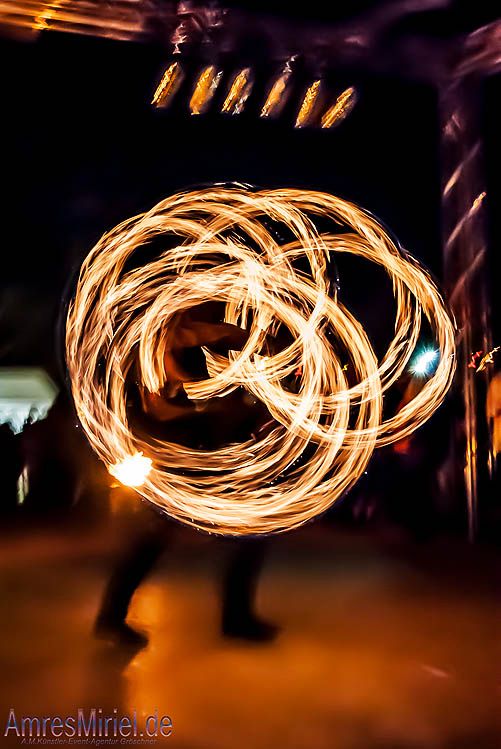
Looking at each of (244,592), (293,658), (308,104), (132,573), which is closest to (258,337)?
(308,104)

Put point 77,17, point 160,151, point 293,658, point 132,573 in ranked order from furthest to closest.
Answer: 1. point 160,151
2. point 77,17
3. point 132,573
4. point 293,658

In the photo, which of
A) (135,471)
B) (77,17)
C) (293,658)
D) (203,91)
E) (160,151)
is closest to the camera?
(293,658)

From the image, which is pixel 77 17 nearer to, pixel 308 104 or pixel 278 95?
pixel 278 95

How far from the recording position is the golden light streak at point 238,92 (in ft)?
13.8

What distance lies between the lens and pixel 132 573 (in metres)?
2.60

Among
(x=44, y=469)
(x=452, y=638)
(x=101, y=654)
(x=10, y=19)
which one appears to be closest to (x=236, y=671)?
(x=101, y=654)

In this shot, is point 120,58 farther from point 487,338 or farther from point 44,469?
point 44,469

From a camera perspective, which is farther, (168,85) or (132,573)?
(168,85)

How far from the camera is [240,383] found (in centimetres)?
391

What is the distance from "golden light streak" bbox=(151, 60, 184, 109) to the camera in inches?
160

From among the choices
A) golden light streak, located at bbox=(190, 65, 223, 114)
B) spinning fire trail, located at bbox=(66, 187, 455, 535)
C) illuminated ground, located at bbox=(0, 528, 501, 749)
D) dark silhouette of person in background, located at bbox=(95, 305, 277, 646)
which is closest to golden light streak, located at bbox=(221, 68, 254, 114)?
golden light streak, located at bbox=(190, 65, 223, 114)

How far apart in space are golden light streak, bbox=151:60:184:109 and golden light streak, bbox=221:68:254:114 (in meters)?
0.31

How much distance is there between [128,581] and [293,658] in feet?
2.17

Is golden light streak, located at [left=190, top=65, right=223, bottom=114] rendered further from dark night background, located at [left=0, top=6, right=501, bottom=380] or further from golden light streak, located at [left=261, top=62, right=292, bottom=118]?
golden light streak, located at [left=261, top=62, right=292, bottom=118]
